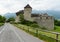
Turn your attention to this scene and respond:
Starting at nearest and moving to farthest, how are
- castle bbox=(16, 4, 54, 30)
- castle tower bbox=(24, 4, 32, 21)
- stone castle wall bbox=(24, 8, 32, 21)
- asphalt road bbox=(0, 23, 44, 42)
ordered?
asphalt road bbox=(0, 23, 44, 42) < castle bbox=(16, 4, 54, 30) < stone castle wall bbox=(24, 8, 32, 21) < castle tower bbox=(24, 4, 32, 21)

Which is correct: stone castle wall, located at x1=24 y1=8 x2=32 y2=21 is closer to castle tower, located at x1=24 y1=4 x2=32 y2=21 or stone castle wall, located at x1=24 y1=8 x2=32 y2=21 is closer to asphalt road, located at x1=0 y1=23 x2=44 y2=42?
castle tower, located at x1=24 y1=4 x2=32 y2=21

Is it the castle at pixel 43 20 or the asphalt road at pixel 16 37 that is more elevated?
the asphalt road at pixel 16 37

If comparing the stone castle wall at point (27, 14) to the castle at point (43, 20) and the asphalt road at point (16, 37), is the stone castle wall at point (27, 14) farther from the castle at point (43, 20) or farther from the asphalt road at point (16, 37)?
the asphalt road at point (16, 37)

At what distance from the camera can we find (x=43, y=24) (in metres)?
116

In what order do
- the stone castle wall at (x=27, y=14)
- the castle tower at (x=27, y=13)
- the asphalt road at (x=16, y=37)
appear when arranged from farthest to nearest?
the castle tower at (x=27, y=13) < the stone castle wall at (x=27, y=14) < the asphalt road at (x=16, y=37)

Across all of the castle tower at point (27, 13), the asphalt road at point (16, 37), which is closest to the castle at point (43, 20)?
the castle tower at point (27, 13)

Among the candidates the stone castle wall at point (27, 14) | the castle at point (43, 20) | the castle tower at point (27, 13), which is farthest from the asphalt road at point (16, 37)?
the castle tower at point (27, 13)

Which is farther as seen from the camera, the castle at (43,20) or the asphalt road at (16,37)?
the castle at (43,20)

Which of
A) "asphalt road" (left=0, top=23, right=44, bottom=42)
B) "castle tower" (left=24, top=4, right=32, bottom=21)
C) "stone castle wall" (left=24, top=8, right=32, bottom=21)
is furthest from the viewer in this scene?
"castle tower" (left=24, top=4, right=32, bottom=21)

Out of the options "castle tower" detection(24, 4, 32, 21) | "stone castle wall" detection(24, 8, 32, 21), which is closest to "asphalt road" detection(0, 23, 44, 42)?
"stone castle wall" detection(24, 8, 32, 21)

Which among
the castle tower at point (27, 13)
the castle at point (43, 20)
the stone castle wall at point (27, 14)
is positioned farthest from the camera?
the castle tower at point (27, 13)

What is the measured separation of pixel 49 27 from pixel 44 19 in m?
8.07

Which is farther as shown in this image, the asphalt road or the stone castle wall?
the stone castle wall

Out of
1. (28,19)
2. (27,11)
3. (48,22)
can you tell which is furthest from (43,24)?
(27,11)
